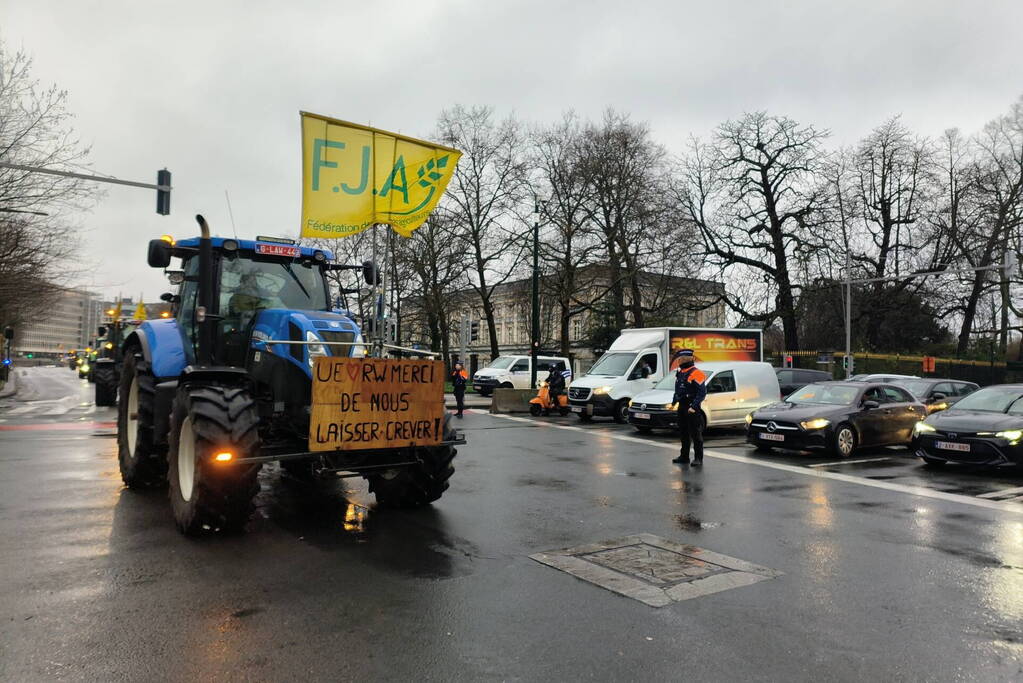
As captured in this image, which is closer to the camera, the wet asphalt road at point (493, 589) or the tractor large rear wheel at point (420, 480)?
the wet asphalt road at point (493, 589)

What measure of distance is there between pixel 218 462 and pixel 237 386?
1.05 m

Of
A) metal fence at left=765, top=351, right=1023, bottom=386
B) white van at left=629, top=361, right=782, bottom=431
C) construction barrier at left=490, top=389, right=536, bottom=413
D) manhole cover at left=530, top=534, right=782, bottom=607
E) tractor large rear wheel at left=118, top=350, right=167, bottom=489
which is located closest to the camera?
manhole cover at left=530, top=534, right=782, bottom=607

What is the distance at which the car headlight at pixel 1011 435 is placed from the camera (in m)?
9.99

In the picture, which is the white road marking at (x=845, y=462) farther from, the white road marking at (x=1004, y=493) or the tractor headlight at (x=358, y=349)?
the tractor headlight at (x=358, y=349)

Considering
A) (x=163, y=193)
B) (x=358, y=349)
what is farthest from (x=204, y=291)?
(x=163, y=193)

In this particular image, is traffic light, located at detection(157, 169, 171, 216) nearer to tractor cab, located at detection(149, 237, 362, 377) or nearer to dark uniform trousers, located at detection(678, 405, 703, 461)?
tractor cab, located at detection(149, 237, 362, 377)

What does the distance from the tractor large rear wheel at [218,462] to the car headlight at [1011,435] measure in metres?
10.1

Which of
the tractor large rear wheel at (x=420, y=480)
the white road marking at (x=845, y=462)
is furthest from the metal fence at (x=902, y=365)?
the tractor large rear wheel at (x=420, y=480)

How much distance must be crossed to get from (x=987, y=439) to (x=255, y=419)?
1011 cm

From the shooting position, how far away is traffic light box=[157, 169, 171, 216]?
17078mm

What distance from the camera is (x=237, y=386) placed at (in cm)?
643

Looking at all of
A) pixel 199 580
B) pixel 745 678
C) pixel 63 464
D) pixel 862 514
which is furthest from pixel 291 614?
pixel 63 464

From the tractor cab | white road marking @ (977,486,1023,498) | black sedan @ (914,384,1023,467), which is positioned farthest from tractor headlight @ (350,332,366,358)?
black sedan @ (914,384,1023,467)

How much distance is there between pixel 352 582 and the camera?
15.9 ft
